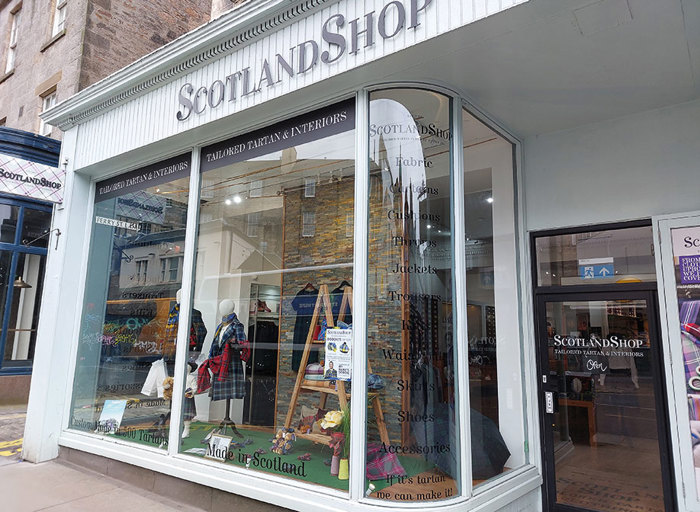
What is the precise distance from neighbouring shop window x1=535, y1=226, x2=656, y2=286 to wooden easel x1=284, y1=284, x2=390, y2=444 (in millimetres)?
1962

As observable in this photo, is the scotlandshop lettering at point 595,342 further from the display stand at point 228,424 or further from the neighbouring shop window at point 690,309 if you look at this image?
the display stand at point 228,424

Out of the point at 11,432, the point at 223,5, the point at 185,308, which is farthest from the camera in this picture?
the point at 223,5

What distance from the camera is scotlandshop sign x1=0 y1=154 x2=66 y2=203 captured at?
535cm

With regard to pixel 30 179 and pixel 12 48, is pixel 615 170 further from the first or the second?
pixel 12 48

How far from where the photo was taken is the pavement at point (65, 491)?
4215 millimetres

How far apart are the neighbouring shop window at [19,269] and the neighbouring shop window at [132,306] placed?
4.12 metres

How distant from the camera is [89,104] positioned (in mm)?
5887

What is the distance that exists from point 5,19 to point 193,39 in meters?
12.4

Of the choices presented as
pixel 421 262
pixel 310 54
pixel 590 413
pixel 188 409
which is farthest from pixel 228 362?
pixel 590 413

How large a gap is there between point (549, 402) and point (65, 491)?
455 cm

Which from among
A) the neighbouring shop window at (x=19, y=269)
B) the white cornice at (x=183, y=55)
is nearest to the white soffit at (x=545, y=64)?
the white cornice at (x=183, y=55)

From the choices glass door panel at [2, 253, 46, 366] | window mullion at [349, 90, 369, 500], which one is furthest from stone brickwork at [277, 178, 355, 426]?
glass door panel at [2, 253, 46, 366]

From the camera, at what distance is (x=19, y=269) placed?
982 cm

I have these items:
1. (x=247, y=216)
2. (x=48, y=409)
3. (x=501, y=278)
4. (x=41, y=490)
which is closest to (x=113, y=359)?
(x=48, y=409)
